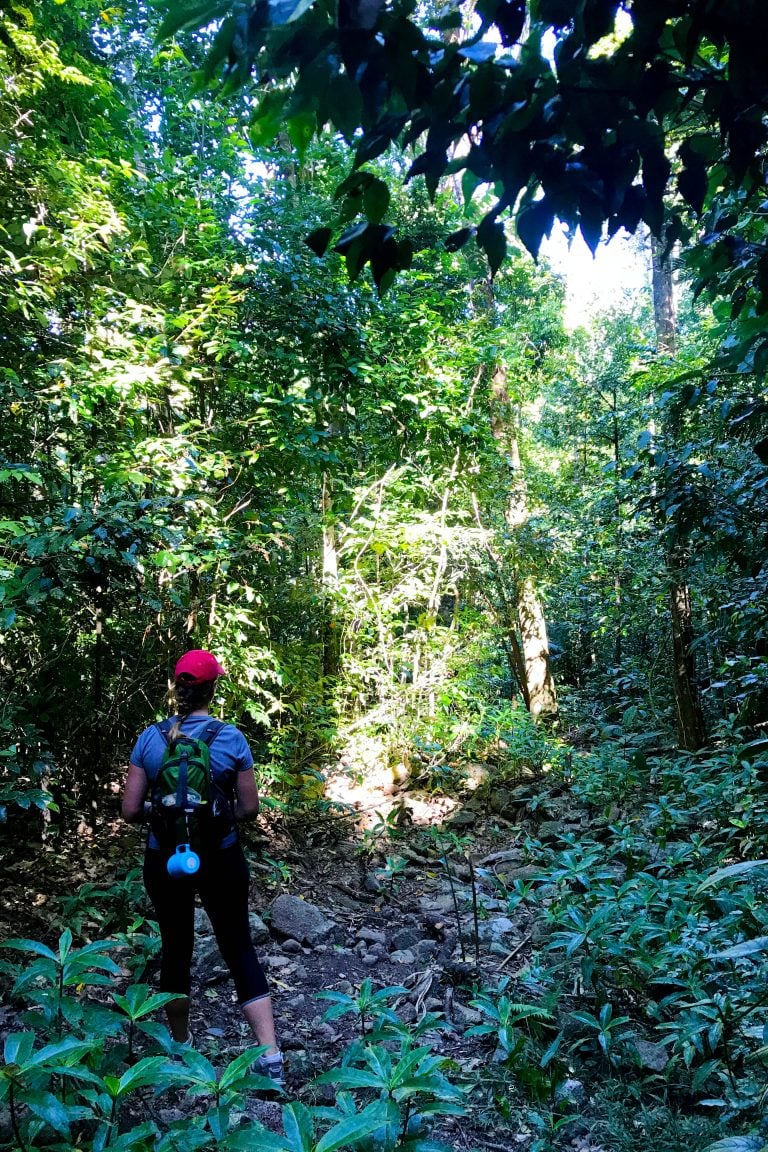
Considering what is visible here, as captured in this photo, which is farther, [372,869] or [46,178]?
[372,869]

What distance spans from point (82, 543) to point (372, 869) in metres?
4.05

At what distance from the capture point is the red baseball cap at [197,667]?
3.02 meters

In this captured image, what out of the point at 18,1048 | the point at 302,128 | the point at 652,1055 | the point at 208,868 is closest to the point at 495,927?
the point at 652,1055

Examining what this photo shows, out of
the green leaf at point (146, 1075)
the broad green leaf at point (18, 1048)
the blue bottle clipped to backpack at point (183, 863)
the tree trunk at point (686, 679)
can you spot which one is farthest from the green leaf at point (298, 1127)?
the tree trunk at point (686, 679)

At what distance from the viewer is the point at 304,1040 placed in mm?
3488

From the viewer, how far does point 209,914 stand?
2.97 meters

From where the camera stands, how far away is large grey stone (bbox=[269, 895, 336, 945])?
15.4 feet

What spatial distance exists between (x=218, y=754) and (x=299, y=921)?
7.83 feet

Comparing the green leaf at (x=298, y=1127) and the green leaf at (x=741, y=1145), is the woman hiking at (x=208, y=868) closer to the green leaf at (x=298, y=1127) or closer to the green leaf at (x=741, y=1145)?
the green leaf at (x=298, y=1127)

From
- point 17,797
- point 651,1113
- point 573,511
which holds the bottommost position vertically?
point 651,1113

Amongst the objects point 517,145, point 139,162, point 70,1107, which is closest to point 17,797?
point 70,1107

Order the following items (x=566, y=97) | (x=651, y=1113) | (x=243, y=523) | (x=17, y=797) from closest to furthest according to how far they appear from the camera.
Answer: (x=566, y=97) < (x=651, y=1113) < (x=17, y=797) < (x=243, y=523)

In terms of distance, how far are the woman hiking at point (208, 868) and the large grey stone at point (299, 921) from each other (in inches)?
67.2

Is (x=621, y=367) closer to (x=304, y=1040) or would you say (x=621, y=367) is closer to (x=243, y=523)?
(x=243, y=523)
